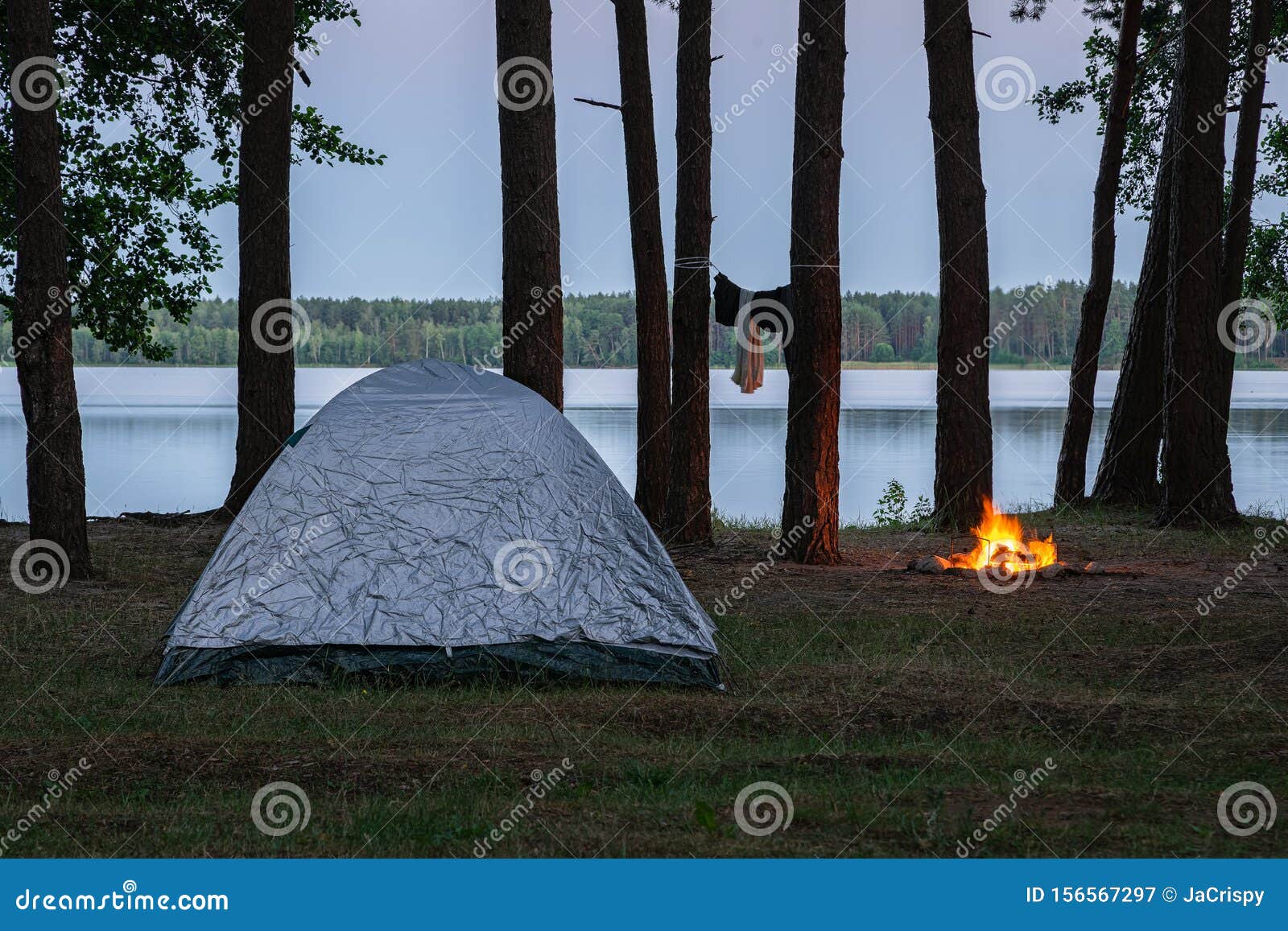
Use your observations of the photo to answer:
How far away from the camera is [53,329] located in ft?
32.0

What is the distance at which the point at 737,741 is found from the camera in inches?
230

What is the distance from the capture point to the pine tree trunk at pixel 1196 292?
45.8 feet

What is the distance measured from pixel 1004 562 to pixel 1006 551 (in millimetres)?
189

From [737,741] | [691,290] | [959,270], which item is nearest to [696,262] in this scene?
[691,290]

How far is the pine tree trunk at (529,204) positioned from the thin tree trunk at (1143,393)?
9276mm

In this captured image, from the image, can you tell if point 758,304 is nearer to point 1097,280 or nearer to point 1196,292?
point 1196,292

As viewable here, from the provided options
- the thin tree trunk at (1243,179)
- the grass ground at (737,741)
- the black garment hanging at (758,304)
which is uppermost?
the thin tree trunk at (1243,179)

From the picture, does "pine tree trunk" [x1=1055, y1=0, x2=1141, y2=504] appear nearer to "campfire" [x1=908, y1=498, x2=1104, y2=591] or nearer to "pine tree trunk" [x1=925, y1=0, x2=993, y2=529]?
"pine tree trunk" [x1=925, y1=0, x2=993, y2=529]

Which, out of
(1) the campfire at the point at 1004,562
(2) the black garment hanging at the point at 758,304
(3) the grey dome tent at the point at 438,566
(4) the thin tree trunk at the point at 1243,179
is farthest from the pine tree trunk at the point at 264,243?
(4) the thin tree trunk at the point at 1243,179

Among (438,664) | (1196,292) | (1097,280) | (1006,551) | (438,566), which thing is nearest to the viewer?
(438,664)

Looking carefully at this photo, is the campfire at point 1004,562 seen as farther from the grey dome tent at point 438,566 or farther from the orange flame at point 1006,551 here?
the grey dome tent at point 438,566

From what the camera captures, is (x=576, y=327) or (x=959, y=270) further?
(x=576, y=327)

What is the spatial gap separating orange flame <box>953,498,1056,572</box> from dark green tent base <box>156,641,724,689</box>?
4.99m

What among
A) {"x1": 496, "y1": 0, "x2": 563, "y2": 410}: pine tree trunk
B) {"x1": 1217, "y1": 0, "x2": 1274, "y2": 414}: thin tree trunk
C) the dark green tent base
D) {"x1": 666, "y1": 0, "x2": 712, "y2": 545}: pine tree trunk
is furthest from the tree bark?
{"x1": 1217, "y1": 0, "x2": 1274, "y2": 414}: thin tree trunk
